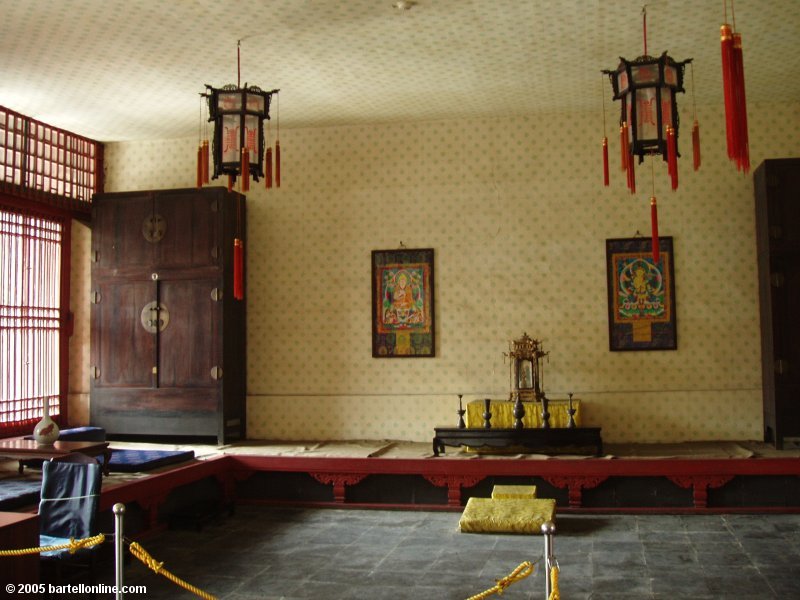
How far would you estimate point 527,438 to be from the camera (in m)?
7.26

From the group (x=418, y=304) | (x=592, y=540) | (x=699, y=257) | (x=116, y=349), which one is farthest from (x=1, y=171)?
(x=699, y=257)

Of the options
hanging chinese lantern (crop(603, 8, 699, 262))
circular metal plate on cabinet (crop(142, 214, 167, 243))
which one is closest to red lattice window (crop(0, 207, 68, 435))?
circular metal plate on cabinet (crop(142, 214, 167, 243))

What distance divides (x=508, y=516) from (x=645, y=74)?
3319 millimetres

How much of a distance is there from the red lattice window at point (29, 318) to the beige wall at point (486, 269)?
383 mm

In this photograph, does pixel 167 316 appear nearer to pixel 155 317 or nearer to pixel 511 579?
pixel 155 317

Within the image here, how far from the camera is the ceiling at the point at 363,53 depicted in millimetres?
5809

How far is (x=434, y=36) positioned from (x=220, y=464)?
4.18 metres

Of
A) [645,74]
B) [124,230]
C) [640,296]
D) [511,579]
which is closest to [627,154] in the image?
[645,74]

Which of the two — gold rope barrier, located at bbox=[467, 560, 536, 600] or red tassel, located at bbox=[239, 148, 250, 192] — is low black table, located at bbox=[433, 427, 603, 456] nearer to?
red tassel, located at bbox=[239, 148, 250, 192]

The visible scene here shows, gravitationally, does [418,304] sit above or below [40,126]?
below

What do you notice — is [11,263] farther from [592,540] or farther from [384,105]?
[592,540]

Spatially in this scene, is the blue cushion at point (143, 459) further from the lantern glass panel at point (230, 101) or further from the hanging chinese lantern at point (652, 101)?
the hanging chinese lantern at point (652, 101)

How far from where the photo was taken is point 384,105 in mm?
8055

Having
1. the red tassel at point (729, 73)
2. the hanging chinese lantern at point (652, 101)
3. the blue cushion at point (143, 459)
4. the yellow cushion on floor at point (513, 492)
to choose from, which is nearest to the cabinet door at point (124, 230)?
the blue cushion at point (143, 459)
